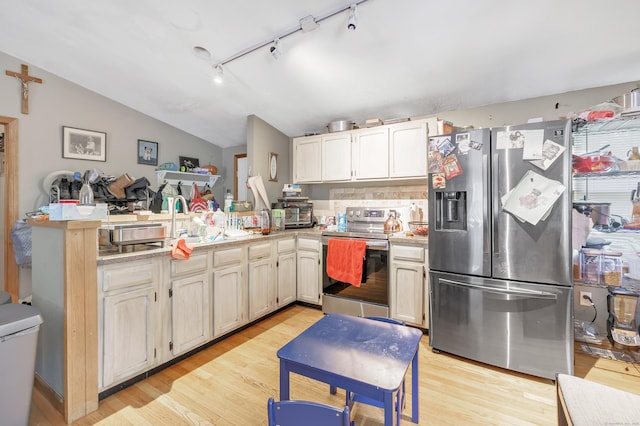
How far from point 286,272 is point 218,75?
224 cm

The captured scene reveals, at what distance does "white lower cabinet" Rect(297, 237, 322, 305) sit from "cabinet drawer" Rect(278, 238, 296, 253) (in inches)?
2.9

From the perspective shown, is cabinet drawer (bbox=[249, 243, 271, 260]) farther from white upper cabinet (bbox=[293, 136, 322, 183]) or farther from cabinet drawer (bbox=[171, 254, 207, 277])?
white upper cabinet (bbox=[293, 136, 322, 183])

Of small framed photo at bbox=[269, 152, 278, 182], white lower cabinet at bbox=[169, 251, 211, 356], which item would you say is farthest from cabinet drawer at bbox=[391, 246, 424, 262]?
small framed photo at bbox=[269, 152, 278, 182]

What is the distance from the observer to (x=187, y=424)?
168 cm

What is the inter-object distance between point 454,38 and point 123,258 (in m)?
2.80

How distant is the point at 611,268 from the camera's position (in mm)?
2236

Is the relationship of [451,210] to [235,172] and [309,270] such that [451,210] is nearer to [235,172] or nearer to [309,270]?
[309,270]

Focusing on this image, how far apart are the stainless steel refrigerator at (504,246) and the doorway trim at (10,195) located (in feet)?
14.4

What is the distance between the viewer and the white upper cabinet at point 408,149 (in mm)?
3027

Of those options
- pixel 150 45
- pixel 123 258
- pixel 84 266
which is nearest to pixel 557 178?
pixel 123 258

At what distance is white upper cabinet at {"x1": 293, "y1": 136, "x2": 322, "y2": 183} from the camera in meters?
3.72

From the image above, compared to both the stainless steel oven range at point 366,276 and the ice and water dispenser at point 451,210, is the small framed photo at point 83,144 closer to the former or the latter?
the stainless steel oven range at point 366,276

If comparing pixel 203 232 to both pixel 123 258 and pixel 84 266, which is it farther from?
pixel 84 266

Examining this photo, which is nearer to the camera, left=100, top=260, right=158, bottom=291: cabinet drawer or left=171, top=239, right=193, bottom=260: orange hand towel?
left=100, top=260, right=158, bottom=291: cabinet drawer
